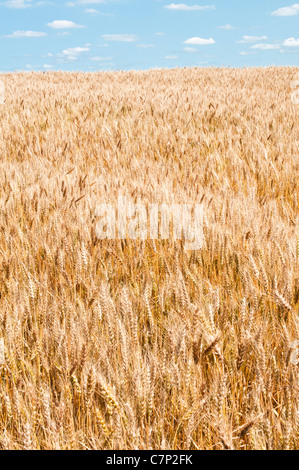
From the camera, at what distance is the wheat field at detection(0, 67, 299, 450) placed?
101 centimetres

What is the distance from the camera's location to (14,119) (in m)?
5.21

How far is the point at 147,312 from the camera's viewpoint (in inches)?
57.9

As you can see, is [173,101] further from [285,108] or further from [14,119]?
[14,119]

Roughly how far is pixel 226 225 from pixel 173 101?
501cm

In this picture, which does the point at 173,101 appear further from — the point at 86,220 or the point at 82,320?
the point at 82,320

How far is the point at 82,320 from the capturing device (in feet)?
4.16

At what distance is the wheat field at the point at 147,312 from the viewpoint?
101 cm

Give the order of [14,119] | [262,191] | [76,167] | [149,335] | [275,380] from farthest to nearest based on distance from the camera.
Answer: [14,119]
[76,167]
[262,191]
[149,335]
[275,380]

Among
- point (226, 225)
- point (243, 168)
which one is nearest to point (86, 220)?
point (226, 225)

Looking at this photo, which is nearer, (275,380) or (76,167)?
(275,380)

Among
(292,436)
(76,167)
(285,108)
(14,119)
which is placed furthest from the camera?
(285,108)

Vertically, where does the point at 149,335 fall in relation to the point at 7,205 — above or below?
below
